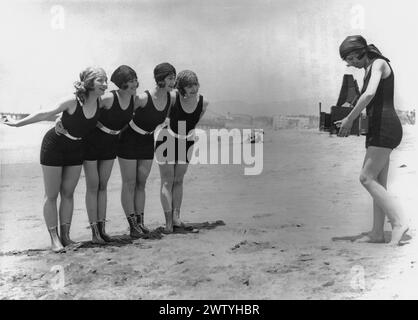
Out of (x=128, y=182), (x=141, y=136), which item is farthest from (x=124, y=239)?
(x=141, y=136)

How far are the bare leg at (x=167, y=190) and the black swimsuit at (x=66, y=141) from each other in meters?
1.10

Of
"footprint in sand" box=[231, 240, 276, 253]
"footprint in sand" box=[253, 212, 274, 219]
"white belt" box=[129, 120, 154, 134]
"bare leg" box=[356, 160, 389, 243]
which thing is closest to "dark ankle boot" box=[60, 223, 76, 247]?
"white belt" box=[129, 120, 154, 134]

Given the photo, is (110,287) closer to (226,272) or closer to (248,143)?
(226,272)

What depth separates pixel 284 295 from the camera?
513 centimetres

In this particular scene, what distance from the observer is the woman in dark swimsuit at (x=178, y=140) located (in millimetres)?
6418

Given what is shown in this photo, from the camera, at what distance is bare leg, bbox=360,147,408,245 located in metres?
5.67

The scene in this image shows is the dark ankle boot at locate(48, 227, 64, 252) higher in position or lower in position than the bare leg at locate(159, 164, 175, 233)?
lower

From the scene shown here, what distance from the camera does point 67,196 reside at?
594cm

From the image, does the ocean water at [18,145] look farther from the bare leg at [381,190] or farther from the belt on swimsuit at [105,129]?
the bare leg at [381,190]

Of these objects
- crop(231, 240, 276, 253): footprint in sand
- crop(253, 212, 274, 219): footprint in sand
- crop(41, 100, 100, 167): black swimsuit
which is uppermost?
crop(41, 100, 100, 167): black swimsuit

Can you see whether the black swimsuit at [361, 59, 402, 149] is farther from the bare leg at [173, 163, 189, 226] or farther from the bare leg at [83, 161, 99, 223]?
the bare leg at [83, 161, 99, 223]

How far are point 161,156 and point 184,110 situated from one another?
0.58 m

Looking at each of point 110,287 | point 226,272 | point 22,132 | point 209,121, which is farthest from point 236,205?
point 22,132

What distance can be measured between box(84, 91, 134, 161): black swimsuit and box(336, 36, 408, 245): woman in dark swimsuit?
2.25 meters
